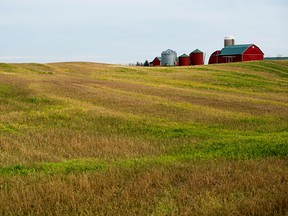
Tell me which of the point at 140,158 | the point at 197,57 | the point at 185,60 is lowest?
the point at 140,158

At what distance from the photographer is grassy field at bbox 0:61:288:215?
27.1 ft

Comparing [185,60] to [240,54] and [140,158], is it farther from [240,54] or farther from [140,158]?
[140,158]

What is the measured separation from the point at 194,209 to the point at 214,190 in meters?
1.40

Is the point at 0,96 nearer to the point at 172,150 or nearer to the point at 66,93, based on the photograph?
the point at 66,93

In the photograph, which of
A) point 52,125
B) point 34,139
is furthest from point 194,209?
point 52,125

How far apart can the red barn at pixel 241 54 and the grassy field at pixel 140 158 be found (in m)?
74.0

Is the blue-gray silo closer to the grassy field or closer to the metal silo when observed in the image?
the metal silo

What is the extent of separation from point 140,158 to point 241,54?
92840mm

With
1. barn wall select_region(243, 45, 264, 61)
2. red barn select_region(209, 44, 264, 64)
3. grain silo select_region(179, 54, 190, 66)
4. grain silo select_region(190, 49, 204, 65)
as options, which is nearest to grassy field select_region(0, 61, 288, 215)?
red barn select_region(209, 44, 264, 64)

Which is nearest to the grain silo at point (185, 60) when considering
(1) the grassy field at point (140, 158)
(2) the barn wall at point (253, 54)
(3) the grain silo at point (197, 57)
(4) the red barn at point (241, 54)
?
(3) the grain silo at point (197, 57)

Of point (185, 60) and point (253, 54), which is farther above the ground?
point (253, 54)

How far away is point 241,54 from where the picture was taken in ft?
334

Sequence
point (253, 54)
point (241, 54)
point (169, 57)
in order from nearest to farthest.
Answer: point (241, 54), point (253, 54), point (169, 57)

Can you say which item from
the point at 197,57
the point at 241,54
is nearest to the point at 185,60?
the point at 197,57
